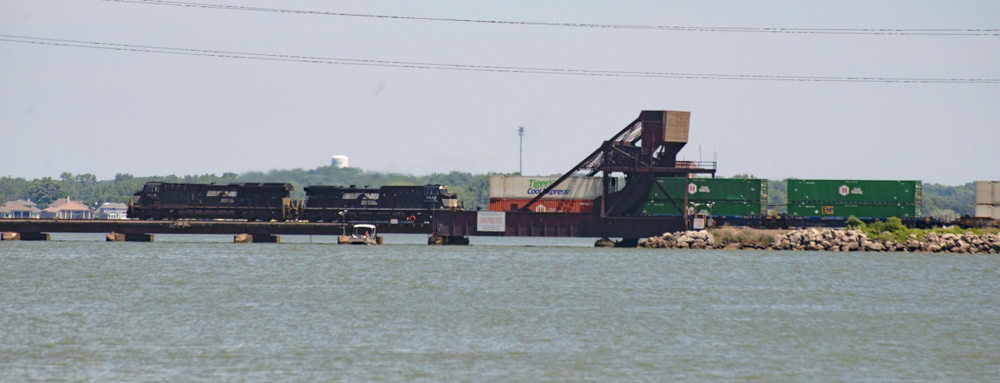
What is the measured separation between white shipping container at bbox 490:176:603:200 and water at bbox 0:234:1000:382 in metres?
19.6

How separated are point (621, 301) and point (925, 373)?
17945mm

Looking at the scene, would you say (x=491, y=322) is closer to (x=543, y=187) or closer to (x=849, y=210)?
(x=543, y=187)

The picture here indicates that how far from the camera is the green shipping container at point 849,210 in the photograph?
83375mm

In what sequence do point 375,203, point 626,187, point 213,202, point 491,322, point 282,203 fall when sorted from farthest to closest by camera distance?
1. point 375,203
2. point 213,202
3. point 282,203
4. point 626,187
5. point 491,322

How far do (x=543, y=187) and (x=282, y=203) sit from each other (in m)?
27.9

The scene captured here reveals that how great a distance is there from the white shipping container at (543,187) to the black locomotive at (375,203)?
7882mm

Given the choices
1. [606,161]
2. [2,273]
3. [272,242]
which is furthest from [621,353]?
[272,242]

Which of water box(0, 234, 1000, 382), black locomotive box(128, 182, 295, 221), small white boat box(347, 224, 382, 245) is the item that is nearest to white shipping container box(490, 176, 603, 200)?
small white boat box(347, 224, 382, 245)

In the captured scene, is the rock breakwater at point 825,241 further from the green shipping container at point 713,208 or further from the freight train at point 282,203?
the freight train at point 282,203

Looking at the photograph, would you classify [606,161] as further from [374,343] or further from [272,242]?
[374,343]

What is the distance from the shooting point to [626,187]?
8262cm

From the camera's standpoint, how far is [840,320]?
37.5 m

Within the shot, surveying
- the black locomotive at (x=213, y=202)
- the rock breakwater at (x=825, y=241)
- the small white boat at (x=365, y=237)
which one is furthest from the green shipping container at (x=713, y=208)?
the black locomotive at (x=213, y=202)

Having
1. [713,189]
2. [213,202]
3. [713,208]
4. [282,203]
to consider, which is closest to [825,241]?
[713,208]
